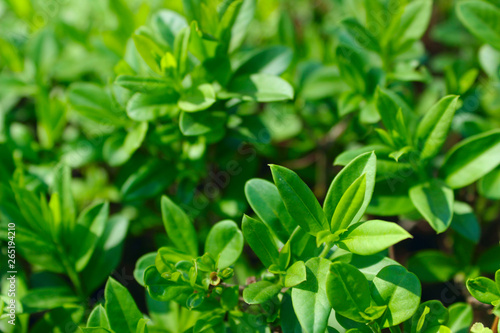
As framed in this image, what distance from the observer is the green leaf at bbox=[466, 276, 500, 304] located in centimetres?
133

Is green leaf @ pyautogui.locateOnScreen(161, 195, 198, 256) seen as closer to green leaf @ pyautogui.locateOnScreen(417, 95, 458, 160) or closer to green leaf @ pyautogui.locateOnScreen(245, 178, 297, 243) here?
green leaf @ pyautogui.locateOnScreen(245, 178, 297, 243)

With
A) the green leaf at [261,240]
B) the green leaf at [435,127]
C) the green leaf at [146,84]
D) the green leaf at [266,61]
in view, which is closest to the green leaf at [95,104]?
the green leaf at [146,84]

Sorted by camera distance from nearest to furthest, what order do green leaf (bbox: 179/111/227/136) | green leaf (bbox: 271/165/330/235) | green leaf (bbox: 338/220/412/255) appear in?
1. green leaf (bbox: 338/220/412/255)
2. green leaf (bbox: 271/165/330/235)
3. green leaf (bbox: 179/111/227/136)

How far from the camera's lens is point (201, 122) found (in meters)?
1.69

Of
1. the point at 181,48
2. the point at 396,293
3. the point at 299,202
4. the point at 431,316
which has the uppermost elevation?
the point at 181,48

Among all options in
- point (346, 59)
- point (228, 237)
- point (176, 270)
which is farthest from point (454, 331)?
point (346, 59)

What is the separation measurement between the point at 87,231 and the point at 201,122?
2.04 ft

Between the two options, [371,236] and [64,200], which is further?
[64,200]

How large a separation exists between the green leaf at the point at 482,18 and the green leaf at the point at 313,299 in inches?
44.5

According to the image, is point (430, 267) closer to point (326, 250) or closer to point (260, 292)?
point (326, 250)

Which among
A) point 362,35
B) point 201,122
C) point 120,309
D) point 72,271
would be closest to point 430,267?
point 362,35

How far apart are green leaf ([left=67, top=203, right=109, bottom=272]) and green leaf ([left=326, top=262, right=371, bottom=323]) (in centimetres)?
94

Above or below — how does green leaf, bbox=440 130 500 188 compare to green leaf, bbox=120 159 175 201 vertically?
below

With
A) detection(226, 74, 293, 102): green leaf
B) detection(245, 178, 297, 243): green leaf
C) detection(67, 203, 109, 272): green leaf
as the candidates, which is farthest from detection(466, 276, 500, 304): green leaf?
detection(67, 203, 109, 272): green leaf
